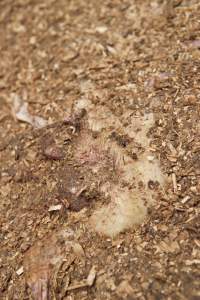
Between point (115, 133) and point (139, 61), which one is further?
point (139, 61)

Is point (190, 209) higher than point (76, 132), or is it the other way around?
point (76, 132)

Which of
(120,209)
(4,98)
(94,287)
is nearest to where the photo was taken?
(94,287)

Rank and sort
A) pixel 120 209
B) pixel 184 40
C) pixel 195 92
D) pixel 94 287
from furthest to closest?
pixel 184 40
pixel 195 92
pixel 120 209
pixel 94 287

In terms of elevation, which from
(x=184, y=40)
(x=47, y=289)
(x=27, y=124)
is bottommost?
(x=47, y=289)

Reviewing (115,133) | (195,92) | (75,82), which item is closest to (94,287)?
(115,133)

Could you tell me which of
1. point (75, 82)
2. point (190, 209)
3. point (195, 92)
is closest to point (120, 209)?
point (190, 209)

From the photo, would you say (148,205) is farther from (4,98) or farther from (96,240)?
(4,98)

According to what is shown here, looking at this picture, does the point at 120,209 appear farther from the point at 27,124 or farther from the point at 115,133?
the point at 27,124
